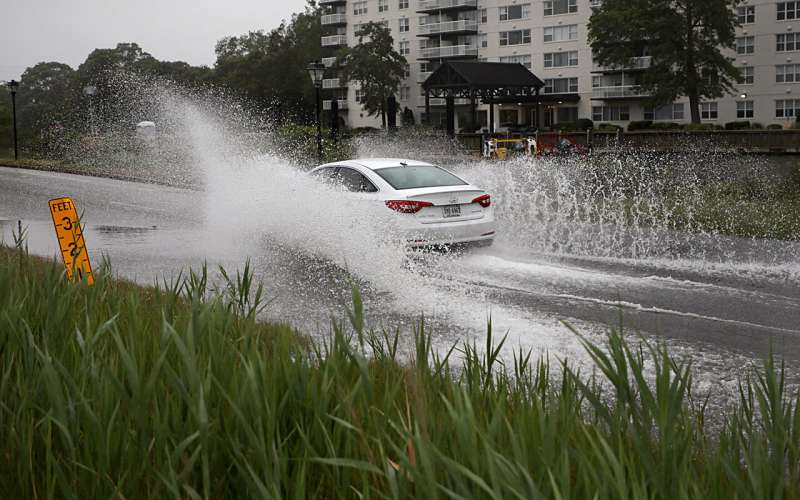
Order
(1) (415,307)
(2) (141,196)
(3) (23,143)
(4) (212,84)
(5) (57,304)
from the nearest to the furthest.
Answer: (5) (57,304) → (1) (415,307) → (2) (141,196) → (3) (23,143) → (4) (212,84)

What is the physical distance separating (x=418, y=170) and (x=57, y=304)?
10.1 meters

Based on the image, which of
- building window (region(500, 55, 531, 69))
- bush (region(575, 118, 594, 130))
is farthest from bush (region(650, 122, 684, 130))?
building window (region(500, 55, 531, 69))

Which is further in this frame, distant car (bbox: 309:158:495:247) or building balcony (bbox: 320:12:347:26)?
building balcony (bbox: 320:12:347:26)

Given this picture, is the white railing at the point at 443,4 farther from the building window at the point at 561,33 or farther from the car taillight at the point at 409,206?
the car taillight at the point at 409,206

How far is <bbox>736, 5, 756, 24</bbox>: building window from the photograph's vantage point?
2911 inches

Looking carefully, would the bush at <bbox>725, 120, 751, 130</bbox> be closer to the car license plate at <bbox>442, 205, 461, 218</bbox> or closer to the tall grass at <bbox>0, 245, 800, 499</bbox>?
the car license plate at <bbox>442, 205, 461, 218</bbox>

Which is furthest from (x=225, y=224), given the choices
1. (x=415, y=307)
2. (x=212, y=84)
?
(x=212, y=84)

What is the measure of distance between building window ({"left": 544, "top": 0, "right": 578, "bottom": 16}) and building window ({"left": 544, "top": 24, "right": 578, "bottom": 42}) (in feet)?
4.25

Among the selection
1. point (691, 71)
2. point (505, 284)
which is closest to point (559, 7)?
point (691, 71)

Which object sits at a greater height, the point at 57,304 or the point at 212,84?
the point at 212,84

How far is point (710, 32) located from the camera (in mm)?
63594

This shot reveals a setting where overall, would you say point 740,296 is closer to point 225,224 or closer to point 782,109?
point 225,224

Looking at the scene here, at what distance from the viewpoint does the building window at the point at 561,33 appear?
86.7m

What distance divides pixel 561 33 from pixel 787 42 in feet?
68.7
